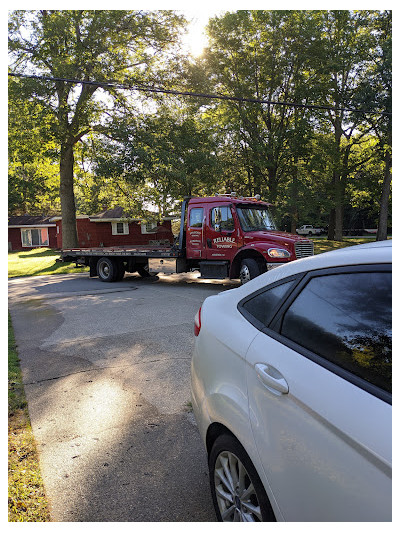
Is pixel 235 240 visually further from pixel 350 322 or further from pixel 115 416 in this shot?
pixel 350 322

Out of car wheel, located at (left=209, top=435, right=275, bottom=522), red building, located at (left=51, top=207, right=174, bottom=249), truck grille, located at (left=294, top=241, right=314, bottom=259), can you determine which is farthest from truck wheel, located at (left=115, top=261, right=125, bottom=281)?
red building, located at (left=51, top=207, right=174, bottom=249)

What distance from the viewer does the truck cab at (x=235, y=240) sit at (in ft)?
34.9

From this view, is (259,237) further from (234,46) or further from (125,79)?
(234,46)

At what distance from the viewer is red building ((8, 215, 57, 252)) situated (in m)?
44.4

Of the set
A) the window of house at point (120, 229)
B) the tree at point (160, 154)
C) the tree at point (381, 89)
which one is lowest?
the window of house at point (120, 229)

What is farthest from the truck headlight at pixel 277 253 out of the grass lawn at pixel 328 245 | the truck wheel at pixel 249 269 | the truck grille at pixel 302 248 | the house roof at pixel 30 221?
the house roof at pixel 30 221

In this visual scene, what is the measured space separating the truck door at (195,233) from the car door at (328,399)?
10120 millimetres

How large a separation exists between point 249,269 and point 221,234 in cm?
149

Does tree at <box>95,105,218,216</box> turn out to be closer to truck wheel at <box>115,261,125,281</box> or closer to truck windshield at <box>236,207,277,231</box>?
truck wheel at <box>115,261,125,281</box>

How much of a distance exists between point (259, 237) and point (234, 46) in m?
19.3

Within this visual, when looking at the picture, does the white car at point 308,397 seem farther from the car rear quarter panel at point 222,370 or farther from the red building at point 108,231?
the red building at point 108,231

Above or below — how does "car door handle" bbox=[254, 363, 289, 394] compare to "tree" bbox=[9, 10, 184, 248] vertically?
below

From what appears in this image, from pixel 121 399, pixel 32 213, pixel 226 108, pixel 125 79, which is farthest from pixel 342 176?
pixel 32 213

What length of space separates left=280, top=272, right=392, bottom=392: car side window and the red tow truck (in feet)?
27.6
